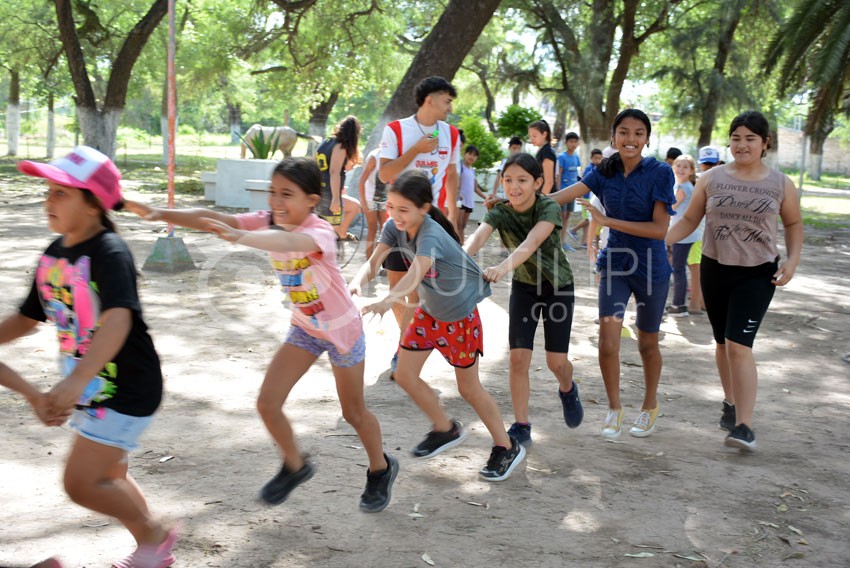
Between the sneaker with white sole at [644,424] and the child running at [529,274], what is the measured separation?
0.61 m

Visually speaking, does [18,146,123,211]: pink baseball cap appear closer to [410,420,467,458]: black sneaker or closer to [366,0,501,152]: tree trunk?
[410,420,467,458]: black sneaker

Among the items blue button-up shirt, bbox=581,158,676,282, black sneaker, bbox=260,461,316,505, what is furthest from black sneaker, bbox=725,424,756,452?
black sneaker, bbox=260,461,316,505

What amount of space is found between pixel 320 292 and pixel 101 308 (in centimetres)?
105

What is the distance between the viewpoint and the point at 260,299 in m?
8.84

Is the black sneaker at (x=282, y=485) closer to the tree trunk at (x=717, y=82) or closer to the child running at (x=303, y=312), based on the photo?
the child running at (x=303, y=312)

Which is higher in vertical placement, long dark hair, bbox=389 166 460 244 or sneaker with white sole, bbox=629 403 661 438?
long dark hair, bbox=389 166 460 244

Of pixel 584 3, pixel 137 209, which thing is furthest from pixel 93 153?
pixel 584 3

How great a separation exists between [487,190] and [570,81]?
264 inches

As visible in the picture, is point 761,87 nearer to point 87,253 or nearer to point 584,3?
point 584,3

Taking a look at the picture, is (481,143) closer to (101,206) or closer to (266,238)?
(266,238)

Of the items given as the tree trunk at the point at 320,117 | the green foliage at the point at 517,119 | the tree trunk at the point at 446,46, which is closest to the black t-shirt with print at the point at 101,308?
the tree trunk at the point at 446,46

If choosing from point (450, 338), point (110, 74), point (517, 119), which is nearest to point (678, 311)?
point (450, 338)

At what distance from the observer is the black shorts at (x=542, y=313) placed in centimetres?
474

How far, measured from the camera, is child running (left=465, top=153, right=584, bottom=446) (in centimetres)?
455
